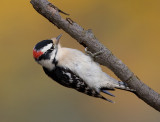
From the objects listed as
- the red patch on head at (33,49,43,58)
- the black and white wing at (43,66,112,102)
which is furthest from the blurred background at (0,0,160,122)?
the red patch on head at (33,49,43,58)

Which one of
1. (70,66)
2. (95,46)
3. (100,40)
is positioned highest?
(100,40)

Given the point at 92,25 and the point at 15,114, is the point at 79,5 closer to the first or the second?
the point at 92,25

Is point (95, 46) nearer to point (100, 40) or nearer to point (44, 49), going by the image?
point (44, 49)

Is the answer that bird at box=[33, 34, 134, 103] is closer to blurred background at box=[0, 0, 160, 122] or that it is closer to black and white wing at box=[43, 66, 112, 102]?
black and white wing at box=[43, 66, 112, 102]

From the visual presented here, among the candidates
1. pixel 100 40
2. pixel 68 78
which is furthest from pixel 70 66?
pixel 100 40

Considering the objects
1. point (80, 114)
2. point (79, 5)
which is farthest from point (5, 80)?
point (79, 5)

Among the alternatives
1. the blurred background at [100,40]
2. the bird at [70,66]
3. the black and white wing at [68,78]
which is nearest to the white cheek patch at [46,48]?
the bird at [70,66]

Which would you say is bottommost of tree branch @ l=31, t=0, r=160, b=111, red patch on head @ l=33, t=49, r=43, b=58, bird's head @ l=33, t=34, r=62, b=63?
red patch on head @ l=33, t=49, r=43, b=58
